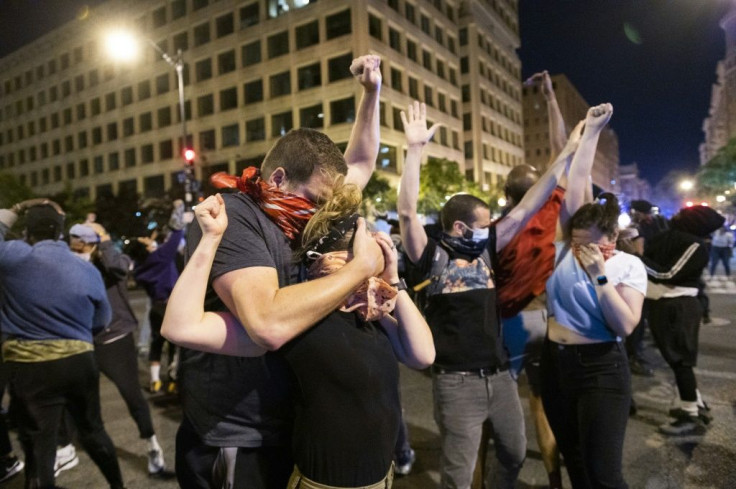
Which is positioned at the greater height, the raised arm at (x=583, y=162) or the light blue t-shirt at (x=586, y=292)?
the raised arm at (x=583, y=162)

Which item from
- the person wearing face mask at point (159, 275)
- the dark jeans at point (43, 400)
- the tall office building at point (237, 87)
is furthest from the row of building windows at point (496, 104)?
the dark jeans at point (43, 400)

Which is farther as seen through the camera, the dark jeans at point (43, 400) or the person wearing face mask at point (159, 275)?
the person wearing face mask at point (159, 275)

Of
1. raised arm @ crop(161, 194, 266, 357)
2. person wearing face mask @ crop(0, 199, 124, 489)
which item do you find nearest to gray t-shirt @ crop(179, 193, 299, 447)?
raised arm @ crop(161, 194, 266, 357)

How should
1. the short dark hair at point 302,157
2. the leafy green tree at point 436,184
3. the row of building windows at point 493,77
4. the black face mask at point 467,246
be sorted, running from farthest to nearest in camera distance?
1. the row of building windows at point 493,77
2. the leafy green tree at point 436,184
3. the black face mask at point 467,246
4. the short dark hair at point 302,157

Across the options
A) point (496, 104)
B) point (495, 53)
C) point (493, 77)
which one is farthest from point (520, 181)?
point (495, 53)

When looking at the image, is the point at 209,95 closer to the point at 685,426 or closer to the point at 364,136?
the point at 685,426

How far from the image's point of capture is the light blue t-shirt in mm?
2973

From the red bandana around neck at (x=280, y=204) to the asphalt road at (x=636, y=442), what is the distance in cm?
294

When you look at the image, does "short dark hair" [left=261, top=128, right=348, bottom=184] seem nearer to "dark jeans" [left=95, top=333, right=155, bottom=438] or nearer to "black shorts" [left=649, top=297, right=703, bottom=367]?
"dark jeans" [left=95, top=333, right=155, bottom=438]

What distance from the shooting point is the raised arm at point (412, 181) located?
9.91 feet

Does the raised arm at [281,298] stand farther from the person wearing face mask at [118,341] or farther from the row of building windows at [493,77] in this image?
the row of building windows at [493,77]

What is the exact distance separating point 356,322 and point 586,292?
6.34ft

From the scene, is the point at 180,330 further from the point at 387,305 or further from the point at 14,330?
the point at 14,330

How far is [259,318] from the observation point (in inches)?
58.6
